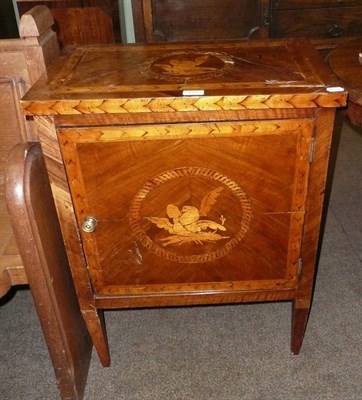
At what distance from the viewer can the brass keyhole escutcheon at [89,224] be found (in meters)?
0.94

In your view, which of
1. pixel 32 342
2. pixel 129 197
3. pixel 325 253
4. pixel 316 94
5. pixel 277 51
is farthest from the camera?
pixel 325 253

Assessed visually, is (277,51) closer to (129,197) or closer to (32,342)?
(129,197)

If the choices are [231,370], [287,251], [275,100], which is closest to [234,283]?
[287,251]

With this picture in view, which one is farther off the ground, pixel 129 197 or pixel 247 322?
pixel 129 197

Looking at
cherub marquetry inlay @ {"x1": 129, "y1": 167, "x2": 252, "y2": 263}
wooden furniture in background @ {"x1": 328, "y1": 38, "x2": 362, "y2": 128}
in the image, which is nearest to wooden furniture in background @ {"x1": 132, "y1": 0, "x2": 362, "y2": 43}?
→ wooden furniture in background @ {"x1": 328, "y1": 38, "x2": 362, "y2": 128}

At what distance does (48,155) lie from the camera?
869 millimetres

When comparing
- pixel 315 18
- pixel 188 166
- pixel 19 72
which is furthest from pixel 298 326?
pixel 315 18

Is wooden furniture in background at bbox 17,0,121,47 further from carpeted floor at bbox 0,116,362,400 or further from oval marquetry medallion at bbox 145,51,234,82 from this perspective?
carpeted floor at bbox 0,116,362,400

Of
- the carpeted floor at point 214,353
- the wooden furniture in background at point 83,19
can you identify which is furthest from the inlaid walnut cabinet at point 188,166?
the wooden furniture in background at point 83,19

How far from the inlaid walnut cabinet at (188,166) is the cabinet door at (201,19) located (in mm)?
804

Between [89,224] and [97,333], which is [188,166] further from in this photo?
[97,333]

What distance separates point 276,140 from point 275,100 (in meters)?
0.09

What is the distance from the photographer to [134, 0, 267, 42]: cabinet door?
5.98ft

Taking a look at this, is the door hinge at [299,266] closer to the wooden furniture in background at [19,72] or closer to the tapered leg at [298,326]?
the tapered leg at [298,326]
